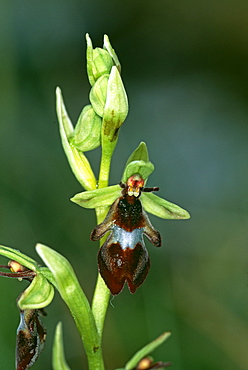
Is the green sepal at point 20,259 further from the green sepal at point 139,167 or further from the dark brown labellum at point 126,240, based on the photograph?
the green sepal at point 139,167

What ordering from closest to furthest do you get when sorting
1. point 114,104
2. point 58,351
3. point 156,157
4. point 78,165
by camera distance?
1. point 58,351
2. point 114,104
3. point 78,165
4. point 156,157

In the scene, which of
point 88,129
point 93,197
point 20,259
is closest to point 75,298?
point 20,259

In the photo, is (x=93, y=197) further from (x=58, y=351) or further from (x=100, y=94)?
(x=58, y=351)

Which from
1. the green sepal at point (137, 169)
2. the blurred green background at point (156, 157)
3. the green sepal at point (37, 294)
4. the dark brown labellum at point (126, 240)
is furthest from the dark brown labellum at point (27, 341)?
the blurred green background at point (156, 157)

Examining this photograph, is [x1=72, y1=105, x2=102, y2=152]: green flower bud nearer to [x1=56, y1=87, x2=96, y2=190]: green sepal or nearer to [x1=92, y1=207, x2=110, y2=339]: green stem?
[x1=56, y1=87, x2=96, y2=190]: green sepal

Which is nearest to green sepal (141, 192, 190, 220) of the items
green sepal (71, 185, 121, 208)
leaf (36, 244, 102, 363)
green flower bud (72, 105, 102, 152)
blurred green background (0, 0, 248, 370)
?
green sepal (71, 185, 121, 208)

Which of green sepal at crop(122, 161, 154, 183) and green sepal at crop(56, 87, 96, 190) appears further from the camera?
green sepal at crop(56, 87, 96, 190)
